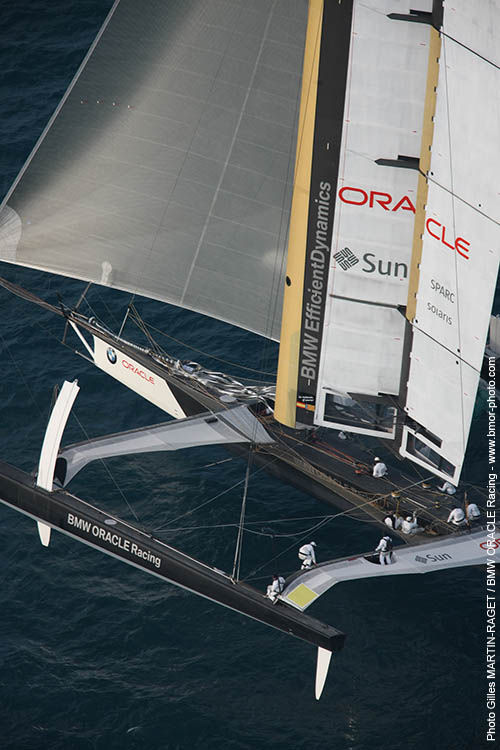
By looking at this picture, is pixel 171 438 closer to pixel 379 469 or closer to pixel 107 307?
pixel 379 469

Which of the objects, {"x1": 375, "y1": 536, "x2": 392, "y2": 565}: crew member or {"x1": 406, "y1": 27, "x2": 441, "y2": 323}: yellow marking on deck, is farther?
{"x1": 375, "y1": 536, "x2": 392, "y2": 565}: crew member

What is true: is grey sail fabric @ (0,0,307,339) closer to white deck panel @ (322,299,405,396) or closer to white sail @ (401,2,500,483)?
white deck panel @ (322,299,405,396)

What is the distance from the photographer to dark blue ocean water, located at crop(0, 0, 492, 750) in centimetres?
2133

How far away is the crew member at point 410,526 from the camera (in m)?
23.6

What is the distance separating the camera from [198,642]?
2298cm

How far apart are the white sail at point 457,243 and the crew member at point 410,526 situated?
189cm

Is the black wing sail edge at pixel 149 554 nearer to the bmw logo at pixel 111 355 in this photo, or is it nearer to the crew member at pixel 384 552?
the crew member at pixel 384 552

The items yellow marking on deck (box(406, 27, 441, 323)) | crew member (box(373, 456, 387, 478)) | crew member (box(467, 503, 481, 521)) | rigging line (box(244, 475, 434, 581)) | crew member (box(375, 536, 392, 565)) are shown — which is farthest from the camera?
crew member (box(373, 456, 387, 478))

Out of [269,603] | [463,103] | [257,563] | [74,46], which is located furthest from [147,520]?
[74,46]

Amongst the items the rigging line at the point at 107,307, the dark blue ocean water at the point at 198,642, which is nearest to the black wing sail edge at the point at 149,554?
the dark blue ocean water at the point at 198,642

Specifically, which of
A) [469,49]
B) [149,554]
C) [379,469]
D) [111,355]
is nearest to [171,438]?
[111,355]

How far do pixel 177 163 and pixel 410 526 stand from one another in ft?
30.0

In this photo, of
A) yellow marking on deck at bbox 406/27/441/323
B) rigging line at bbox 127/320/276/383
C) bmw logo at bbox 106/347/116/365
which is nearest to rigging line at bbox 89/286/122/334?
rigging line at bbox 127/320/276/383

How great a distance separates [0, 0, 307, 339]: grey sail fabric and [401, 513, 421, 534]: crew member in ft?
16.5
